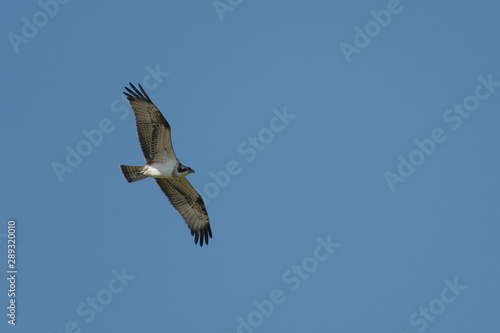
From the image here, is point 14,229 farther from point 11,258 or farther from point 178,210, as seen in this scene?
point 178,210

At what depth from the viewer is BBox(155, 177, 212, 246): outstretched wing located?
20.8 m

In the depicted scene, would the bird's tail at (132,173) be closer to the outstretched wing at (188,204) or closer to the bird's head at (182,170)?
the bird's head at (182,170)

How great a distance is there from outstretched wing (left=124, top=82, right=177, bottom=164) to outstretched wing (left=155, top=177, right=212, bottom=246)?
4.15ft

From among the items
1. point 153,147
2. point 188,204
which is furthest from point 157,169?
point 188,204

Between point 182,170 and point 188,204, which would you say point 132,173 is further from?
point 188,204

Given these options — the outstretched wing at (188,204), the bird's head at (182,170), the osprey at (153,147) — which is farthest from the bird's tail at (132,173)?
the outstretched wing at (188,204)

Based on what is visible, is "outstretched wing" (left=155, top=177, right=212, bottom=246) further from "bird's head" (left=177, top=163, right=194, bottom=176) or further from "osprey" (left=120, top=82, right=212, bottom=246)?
"bird's head" (left=177, top=163, right=194, bottom=176)

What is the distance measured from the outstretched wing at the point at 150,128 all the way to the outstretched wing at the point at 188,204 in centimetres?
127

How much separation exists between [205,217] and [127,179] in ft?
8.87

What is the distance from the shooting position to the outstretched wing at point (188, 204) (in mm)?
20812

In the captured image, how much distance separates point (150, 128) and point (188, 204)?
2769 mm

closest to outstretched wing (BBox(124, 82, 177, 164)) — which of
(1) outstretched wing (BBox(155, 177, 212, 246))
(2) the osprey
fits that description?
(2) the osprey

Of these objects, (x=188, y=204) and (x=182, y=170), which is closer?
(x=182, y=170)

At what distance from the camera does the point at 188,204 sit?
21.4 m
